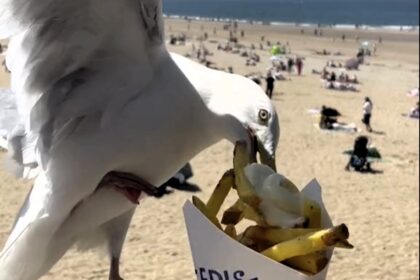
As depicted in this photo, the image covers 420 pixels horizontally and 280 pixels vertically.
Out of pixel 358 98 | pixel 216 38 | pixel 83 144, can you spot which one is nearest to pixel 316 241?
pixel 83 144

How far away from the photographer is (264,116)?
3.14m

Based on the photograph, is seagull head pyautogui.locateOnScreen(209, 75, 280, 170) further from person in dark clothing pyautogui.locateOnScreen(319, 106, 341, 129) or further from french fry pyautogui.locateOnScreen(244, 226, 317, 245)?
person in dark clothing pyautogui.locateOnScreen(319, 106, 341, 129)

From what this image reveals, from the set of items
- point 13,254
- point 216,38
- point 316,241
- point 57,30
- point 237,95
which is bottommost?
point 216,38

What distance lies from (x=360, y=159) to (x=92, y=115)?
354 inches

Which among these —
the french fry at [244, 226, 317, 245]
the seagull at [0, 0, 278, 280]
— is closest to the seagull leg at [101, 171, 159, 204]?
the seagull at [0, 0, 278, 280]

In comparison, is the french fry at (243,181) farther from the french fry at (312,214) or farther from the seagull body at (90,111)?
the seagull body at (90,111)

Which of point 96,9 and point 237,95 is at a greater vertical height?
point 96,9

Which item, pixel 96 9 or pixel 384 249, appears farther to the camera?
pixel 384 249

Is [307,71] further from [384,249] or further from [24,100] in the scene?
[24,100]

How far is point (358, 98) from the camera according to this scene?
21.0m

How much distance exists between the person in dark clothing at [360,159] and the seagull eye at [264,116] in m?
8.96

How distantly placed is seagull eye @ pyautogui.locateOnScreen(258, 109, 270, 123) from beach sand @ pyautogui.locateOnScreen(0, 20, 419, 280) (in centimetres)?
149

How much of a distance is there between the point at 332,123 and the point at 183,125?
40.5 ft

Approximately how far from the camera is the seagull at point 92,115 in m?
3.31
